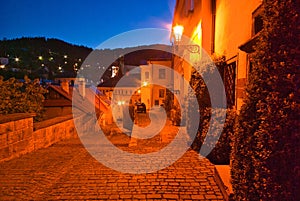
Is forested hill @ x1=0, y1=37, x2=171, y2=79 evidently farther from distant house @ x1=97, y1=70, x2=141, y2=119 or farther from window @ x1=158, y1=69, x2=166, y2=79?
window @ x1=158, y1=69, x2=166, y2=79

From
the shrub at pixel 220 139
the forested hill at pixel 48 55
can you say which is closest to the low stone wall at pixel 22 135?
the shrub at pixel 220 139

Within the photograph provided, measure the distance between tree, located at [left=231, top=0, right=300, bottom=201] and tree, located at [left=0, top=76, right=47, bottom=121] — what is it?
520 inches

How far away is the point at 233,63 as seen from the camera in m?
6.79

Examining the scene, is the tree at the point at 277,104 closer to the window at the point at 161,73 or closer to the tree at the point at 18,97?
the tree at the point at 18,97

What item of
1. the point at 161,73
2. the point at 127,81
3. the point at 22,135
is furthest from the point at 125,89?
the point at 22,135

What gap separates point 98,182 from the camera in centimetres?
477

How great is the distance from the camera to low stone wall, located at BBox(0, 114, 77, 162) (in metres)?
6.42

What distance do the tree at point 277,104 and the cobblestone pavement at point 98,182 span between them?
1.75 m

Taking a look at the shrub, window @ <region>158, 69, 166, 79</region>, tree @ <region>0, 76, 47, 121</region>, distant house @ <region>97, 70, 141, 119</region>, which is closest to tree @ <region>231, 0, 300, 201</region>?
the shrub

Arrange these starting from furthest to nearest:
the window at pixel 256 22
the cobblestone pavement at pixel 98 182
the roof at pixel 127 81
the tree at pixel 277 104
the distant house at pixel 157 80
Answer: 1. the roof at pixel 127 81
2. the distant house at pixel 157 80
3. the window at pixel 256 22
4. the cobblestone pavement at pixel 98 182
5. the tree at pixel 277 104

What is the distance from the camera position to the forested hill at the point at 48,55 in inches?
2394

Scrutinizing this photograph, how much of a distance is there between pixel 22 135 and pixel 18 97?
294 inches

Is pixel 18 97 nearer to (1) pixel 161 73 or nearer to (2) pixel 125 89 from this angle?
(1) pixel 161 73

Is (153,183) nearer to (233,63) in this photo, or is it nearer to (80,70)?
(233,63)
